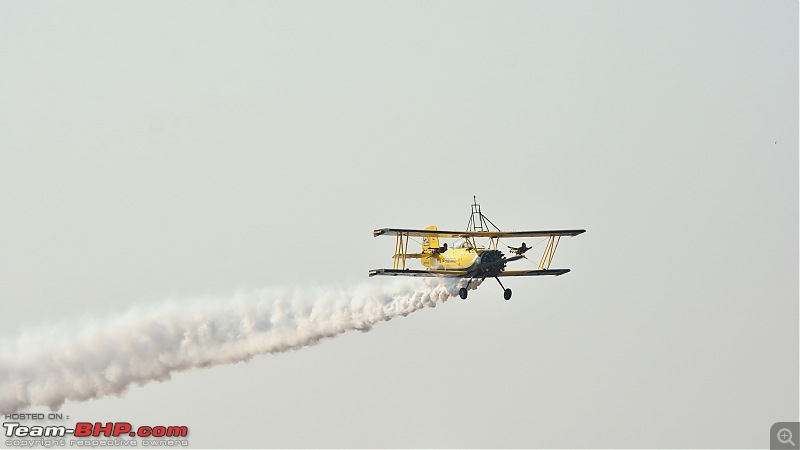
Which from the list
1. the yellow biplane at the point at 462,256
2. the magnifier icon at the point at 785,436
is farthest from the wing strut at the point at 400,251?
the magnifier icon at the point at 785,436

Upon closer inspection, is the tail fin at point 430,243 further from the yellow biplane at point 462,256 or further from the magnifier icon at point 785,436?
the magnifier icon at point 785,436

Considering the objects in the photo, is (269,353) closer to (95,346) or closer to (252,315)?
(252,315)

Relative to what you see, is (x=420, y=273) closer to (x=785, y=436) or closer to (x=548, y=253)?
(x=548, y=253)

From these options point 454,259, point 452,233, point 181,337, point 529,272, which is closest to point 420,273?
point 454,259

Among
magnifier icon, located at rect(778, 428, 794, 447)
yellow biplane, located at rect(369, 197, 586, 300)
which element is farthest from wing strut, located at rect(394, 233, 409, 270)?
magnifier icon, located at rect(778, 428, 794, 447)

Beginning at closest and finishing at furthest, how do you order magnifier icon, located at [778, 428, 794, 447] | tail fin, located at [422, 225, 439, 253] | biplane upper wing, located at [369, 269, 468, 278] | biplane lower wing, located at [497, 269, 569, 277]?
1. biplane upper wing, located at [369, 269, 468, 278]
2. biplane lower wing, located at [497, 269, 569, 277]
3. tail fin, located at [422, 225, 439, 253]
4. magnifier icon, located at [778, 428, 794, 447]

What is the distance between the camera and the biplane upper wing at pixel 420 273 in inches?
3819

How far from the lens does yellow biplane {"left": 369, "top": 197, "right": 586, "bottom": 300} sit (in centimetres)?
9806

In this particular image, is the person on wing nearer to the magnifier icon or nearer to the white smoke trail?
the white smoke trail

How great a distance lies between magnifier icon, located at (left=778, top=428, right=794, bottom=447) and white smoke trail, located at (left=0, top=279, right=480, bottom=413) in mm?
21650

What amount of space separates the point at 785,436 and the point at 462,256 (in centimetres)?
2423

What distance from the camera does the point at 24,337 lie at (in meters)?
103

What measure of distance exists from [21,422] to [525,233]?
1073 inches

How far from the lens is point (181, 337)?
104188mm
